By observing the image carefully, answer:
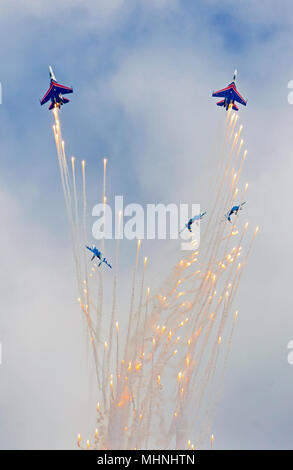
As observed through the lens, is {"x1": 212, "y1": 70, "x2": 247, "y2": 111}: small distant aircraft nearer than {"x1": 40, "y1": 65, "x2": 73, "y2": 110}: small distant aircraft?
No

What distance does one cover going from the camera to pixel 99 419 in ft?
288

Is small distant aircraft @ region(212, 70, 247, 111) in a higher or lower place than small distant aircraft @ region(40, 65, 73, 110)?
higher

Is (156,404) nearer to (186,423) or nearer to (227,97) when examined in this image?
(186,423)

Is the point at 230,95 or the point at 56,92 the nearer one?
the point at 56,92

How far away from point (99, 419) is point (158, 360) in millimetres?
14569

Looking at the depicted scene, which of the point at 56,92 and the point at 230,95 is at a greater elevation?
the point at 230,95

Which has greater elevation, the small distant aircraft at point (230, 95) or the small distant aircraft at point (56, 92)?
the small distant aircraft at point (230, 95)

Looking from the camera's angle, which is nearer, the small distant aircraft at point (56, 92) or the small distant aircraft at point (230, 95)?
the small distant aircraft at point (56, 92)
